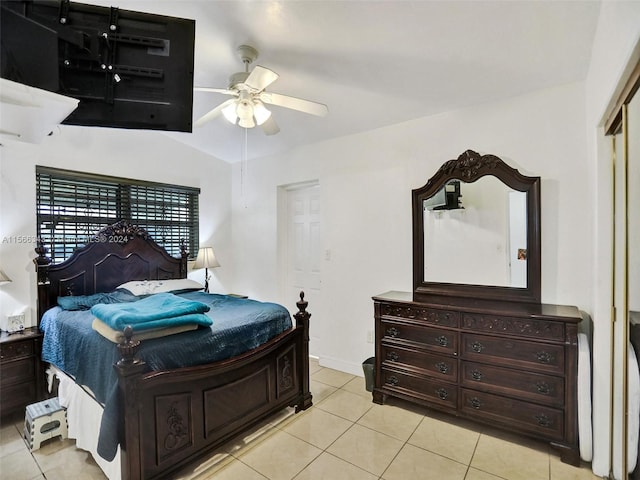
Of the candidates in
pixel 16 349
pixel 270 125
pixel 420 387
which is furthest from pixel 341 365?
pixel 16 349

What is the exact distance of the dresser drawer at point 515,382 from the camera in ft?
6.70

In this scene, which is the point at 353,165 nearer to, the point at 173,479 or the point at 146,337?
the point at 146,337

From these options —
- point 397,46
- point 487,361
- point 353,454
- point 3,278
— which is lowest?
point 353,454

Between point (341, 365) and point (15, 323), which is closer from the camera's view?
point (15, 323)

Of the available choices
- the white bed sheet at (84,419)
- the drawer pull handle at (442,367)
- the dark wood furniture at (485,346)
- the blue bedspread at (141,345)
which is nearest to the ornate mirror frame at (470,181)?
the dark wood furniture at (485,346)

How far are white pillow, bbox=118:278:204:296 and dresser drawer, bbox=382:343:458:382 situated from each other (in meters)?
2.22

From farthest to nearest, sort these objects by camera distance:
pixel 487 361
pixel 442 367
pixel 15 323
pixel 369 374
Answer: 1. pixel 369 374
2. pixel 15 323
3. pixel 442 367
4. pixel 487 361

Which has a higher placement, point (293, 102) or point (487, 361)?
point (293, 102)

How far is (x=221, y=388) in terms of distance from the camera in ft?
6.65

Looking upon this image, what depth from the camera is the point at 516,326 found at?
216 centimetres

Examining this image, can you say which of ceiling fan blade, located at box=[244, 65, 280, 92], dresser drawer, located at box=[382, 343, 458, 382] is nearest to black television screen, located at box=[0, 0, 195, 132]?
ceiling fan blade, located at box=[244, 65, 280, 92]

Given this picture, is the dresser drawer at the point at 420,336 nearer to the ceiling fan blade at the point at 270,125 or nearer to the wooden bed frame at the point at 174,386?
the wooden bed frame at the point at 174,386

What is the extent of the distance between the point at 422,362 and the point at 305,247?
1.96 m

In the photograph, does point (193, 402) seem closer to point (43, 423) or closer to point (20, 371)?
point (43, 423)
